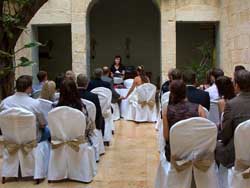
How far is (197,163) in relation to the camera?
13.1 feet

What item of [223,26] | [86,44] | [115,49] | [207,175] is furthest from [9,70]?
[115,49]

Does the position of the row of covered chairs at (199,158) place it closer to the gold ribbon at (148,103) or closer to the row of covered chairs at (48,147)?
the row of covered chairs at (48,147)

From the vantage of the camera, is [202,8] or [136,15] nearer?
[202,8]

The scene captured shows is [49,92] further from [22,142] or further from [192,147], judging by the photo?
[192,147]

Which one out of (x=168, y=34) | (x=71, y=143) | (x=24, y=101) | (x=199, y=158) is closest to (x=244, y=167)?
(x=199, y=158)

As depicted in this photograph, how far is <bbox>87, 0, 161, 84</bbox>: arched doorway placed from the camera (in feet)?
51.1

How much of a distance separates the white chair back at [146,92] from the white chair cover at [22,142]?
156 inches

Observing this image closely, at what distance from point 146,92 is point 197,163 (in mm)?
4970

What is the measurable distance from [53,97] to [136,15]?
10649mm

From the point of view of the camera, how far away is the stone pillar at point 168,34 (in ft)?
37.0

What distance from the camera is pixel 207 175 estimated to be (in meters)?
4.04

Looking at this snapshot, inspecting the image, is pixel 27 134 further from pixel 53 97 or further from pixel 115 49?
pixel 115 49

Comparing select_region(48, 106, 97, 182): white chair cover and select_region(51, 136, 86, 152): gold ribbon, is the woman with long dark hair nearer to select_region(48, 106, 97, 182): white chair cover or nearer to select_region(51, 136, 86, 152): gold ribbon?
select_region(48, 106, 97, 182): white chair cover

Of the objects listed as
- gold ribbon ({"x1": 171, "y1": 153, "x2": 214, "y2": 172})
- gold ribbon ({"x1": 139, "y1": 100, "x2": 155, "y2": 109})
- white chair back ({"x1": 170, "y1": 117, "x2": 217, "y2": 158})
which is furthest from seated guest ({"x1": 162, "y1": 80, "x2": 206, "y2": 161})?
gold ribbon ({"x1": 139, "y1": 100, "x2": 155, "y2": 109})
